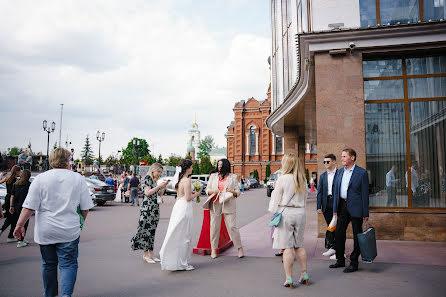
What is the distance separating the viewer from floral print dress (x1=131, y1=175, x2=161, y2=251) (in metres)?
6.42

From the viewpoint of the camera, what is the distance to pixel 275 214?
5000 mm

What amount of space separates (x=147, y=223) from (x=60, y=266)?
252 cm

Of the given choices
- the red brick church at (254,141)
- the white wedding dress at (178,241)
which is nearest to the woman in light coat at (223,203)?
the white wedding dress at (178,241)

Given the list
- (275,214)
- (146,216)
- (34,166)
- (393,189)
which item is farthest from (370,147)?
(34,166)

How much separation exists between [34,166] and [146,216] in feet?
167

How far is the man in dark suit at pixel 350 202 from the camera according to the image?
570 centimetres

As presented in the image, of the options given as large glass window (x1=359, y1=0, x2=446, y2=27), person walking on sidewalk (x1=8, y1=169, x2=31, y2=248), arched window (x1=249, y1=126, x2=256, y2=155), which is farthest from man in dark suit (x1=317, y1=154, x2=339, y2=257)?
arched window (x1=249, y1=126, x2=256, y2=155)

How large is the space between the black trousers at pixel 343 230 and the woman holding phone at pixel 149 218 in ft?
10.3

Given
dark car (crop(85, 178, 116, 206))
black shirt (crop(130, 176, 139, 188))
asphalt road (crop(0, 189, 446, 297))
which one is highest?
black shirt (crop(130, 176, 139, 188))

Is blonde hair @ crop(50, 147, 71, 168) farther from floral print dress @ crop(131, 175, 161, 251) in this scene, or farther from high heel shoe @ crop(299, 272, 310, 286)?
high heel shoe @ crop(299, 272, 310, 286)

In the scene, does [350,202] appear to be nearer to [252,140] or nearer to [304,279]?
[304,279]

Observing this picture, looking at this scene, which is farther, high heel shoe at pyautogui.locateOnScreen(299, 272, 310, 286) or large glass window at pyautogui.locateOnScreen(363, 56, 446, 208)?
large glass window at pyautogui.locateOnScreen(363, 56, 446, 208)

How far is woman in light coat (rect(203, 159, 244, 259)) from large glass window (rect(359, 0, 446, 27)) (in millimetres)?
5739

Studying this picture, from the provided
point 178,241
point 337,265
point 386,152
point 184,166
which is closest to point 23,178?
point 184,166
